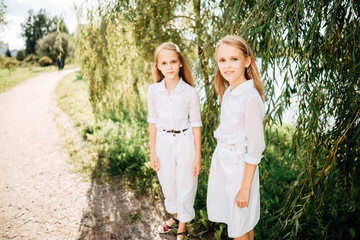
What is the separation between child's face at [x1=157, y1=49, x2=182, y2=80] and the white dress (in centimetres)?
61

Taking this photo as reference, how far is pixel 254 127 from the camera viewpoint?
1.43 m

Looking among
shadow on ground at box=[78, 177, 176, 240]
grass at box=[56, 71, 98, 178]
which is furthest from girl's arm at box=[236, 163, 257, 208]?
grass at box=[56, 71, 98, 178]

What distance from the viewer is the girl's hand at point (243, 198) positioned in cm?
149

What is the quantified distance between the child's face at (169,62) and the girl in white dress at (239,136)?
1.79 ft

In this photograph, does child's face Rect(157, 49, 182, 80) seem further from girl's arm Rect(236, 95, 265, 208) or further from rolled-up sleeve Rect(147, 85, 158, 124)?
girl's arm Rect(236, 95, 265, 208)

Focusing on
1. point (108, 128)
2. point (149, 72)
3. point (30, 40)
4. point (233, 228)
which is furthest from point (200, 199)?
point (30, 40)

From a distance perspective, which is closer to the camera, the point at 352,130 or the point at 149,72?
the point at 352,130

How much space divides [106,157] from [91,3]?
8.68 feet

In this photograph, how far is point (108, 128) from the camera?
214 inches

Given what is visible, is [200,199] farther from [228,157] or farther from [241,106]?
[241,106]

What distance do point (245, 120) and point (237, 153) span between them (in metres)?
0.25

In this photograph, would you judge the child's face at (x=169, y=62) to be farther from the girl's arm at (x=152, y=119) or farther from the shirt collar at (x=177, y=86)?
the girl's arm at (x=152, y=119)

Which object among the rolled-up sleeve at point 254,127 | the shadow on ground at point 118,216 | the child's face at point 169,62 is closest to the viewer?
the rolled-up sleeve at point 254,127

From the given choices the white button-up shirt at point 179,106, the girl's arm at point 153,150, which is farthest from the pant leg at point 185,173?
the girl's arm at point 153,150
